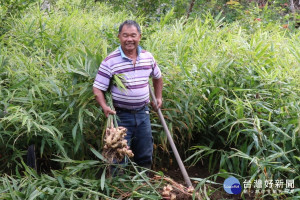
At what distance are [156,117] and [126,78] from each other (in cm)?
69

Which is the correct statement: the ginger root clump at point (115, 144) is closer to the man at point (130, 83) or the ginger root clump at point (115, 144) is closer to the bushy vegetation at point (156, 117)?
the bushy vegetation at point (156, 117)

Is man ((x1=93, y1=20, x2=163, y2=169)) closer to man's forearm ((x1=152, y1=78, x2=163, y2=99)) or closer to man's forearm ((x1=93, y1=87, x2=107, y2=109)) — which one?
man's forearm ((x1=93, y1=87, x2=107, y2=109))

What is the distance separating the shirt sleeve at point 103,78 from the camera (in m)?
3.03

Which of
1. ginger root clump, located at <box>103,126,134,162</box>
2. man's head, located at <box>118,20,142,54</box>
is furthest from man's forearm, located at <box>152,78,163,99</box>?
ginger root clump, located at <box>103,126,134,162</box>

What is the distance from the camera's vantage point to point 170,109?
140 inches

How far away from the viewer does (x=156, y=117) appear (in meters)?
3.63

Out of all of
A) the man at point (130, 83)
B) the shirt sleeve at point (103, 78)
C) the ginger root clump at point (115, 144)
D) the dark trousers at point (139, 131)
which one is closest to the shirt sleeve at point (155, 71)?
the man at point (130, 83)

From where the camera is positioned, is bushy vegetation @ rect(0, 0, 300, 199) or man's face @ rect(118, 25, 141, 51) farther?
man's face @ rect(118, 25, 141, 51)

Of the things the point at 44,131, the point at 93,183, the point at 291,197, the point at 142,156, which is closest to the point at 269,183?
the point at 291,197

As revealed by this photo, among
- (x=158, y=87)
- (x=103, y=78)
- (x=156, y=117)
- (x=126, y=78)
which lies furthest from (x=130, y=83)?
(x=156, y=117)

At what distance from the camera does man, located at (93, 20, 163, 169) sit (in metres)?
3.02

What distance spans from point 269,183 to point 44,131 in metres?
1.65

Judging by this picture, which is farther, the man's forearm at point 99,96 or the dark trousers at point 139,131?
the dark trousers at point 139,131

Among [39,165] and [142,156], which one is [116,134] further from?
[39,165]
